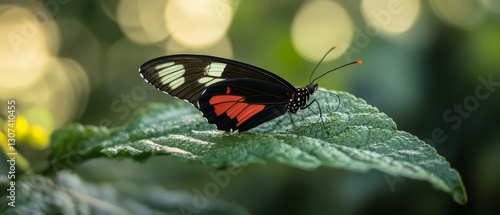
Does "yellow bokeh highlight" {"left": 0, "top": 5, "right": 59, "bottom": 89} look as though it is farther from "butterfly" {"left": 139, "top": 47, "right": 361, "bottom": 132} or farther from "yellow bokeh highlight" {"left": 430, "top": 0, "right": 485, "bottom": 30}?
"yellow bokeh highlight" {"left": 430, "top": 0, "right": 485, "bottom": 30}

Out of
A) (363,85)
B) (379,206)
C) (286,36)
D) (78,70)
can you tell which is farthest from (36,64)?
(379,206)

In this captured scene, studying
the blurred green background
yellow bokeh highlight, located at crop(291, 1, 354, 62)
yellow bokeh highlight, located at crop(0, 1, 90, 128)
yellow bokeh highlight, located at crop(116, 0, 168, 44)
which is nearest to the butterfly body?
the blurred green background

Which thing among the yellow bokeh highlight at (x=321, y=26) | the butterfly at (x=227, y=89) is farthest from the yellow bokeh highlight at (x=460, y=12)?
the butterfly at (x=227, y=89)

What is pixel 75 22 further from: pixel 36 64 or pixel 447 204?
pixel 447 204

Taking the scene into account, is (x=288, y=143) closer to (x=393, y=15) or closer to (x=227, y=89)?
(x=227, y=89)

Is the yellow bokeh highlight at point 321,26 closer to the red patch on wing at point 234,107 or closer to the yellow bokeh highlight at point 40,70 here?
the red patch on wing at point 234,107
